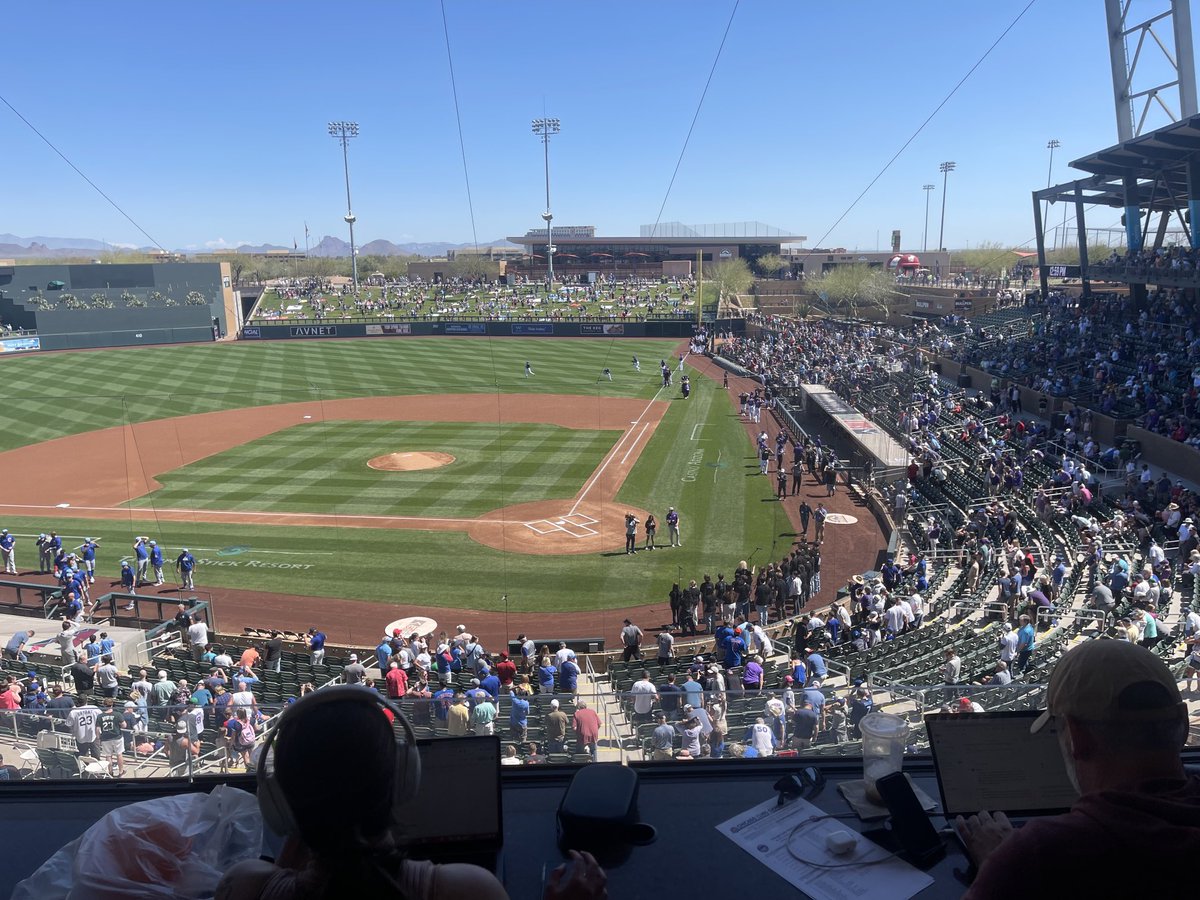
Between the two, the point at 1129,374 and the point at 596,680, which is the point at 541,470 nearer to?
the point at 596,680

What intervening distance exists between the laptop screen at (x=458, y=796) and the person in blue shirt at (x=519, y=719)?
3163 mm

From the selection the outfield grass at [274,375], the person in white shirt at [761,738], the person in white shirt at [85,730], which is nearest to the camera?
the person in white shirt at [761,738]

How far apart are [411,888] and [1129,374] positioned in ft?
113

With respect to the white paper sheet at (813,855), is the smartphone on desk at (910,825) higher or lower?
higher

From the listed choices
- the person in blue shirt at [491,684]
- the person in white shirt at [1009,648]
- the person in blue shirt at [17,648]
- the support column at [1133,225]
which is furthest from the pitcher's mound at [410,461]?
the support column at [1133,225]

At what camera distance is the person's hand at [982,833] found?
3051mm

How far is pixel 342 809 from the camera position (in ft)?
6.52

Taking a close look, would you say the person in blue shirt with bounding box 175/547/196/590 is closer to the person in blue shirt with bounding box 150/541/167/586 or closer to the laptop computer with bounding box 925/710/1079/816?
the person in blue shirt with bounding box 150/541/167/586

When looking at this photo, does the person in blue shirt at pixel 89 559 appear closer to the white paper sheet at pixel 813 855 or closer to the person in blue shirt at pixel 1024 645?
the person in blue shirt at pixel 1024 645

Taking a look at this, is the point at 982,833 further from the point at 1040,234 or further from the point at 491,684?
the point at 1040,234

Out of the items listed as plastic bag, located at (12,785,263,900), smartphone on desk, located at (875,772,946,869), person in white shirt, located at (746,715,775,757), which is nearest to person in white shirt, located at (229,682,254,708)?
person in white shirt, located at (746,715,775,757)

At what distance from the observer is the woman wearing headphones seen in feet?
6.49

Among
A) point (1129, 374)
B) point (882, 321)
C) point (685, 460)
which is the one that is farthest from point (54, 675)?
point (882, 321)

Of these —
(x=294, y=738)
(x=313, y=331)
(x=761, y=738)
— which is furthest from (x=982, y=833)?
(x=313, y=331)
